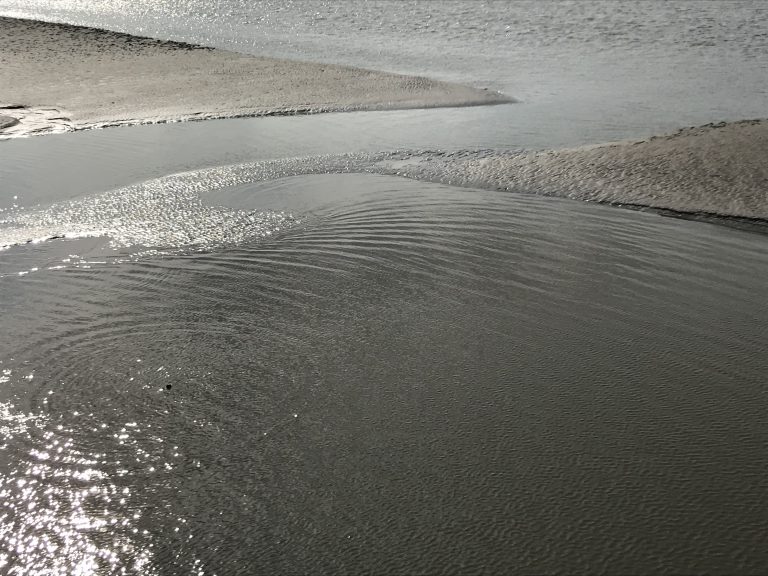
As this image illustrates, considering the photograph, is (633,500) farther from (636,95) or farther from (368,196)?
(636,95)

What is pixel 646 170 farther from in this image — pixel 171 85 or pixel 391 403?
pixel 171 85

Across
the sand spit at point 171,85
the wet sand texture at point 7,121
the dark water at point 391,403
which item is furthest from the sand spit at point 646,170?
the wet sand texture at point 7,121

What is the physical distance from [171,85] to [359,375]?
790 cm

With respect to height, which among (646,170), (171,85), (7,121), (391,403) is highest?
(171,85)

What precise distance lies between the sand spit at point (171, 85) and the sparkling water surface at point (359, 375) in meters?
2.09

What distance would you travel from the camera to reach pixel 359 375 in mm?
3551

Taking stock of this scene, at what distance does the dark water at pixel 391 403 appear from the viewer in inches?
102

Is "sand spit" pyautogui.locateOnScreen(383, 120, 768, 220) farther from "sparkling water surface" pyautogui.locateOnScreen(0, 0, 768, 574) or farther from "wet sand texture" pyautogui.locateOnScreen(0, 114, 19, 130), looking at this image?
"wet sand texture" pyautogui.locateOnScreen(0, 114, 19, 130)

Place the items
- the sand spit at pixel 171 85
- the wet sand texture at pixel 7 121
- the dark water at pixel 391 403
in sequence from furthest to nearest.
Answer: the sand spit at pixel 171 85 < the wet sand texture at pixel 7 121 < the dark water at pixel 391 403

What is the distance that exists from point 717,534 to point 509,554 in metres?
0.70

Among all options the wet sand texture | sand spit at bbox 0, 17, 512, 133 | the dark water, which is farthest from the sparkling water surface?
sand spit at bbox 0, 17, 512, 133

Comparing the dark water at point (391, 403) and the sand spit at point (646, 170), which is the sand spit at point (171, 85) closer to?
the sand spit at point (646, 170)

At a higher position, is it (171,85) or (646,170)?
(171,85)

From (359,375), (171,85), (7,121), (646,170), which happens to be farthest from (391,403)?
(171,85)
